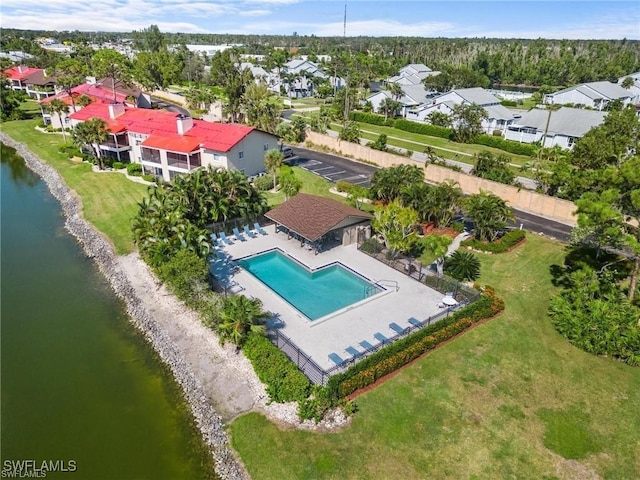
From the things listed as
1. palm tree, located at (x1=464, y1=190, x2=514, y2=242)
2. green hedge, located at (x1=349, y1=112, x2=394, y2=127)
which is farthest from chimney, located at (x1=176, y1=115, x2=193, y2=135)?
green hedge, located at (x1=349, y1=112, x2=394, y2=127)

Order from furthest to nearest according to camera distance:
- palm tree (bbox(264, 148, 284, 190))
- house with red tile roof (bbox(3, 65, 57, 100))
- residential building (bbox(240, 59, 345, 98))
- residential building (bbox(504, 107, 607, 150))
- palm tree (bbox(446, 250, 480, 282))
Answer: residential building (bbox(240, 59, 345, 98)), house with red tile roof (bbox(3, 65, 57, 100)), residential building (bbox(504, 107, 607, 150)), palm tree (bbox(264, 148, 284, 190)), palm tree (bbox(446, 250, 480, 282))

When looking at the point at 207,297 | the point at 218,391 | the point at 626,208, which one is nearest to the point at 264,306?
the point at 207,297

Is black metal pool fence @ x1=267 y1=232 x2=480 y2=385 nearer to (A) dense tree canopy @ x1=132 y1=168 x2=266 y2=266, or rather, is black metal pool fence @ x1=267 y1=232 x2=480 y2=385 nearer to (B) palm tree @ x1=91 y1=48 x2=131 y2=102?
(A) dense tree canopy @ x1=132 y1=168 x2=266 y2=266

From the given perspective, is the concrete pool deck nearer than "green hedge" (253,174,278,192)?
Yes

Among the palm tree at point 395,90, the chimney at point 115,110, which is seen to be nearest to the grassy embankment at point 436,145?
the palm tree at point 395,90

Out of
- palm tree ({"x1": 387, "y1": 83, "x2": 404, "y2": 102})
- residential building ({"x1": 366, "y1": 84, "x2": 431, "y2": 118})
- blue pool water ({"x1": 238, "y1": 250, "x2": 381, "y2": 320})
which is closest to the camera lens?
blue pool water ({"x1": 238, "y1": 250, "x2": 381, "y2": 320})

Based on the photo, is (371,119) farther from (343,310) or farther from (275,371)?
(275,371)

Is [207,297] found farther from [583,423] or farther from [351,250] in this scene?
[583,423]
